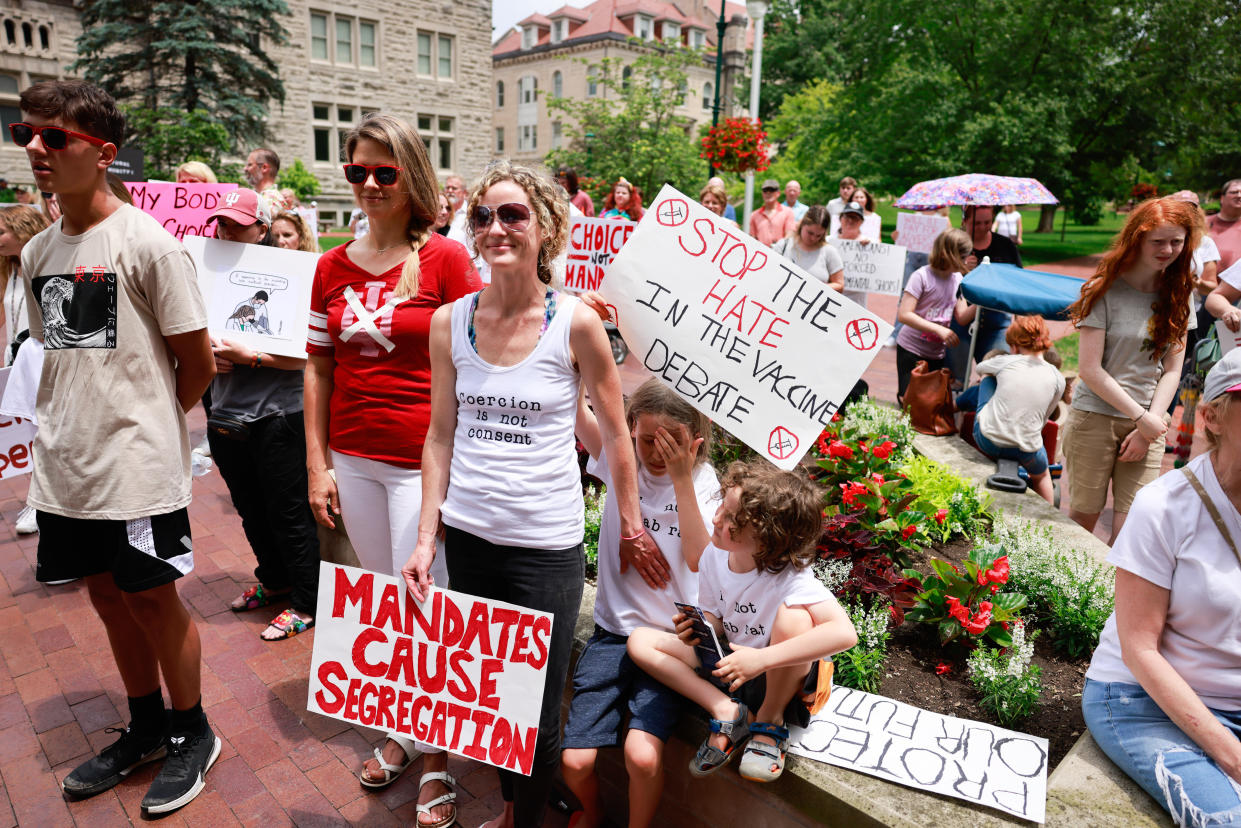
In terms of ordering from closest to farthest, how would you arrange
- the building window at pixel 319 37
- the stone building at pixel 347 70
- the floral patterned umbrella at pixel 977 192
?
1. the floral patterned umbrella at pixel 977 192
2. the stone building at pixel 347 70
3. the building window at pixel 319 37

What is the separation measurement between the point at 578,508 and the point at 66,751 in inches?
89.6

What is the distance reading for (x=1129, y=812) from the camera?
2.07 m

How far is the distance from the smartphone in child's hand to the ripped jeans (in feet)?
3.48

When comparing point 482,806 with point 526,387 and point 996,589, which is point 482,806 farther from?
point 996,589

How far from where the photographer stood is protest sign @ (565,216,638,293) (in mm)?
6594

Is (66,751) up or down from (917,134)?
down

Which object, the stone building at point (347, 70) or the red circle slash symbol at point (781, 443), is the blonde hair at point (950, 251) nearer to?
the red circle slash symbol at point (781, 443)

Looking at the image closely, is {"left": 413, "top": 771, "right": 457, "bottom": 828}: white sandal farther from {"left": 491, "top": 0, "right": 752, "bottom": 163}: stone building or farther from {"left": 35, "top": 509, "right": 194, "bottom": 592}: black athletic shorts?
{"left": 491, "top": 0, "right": 752, "bottom": 163}: stone building

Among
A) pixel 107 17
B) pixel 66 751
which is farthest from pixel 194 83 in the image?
pixel 66 751

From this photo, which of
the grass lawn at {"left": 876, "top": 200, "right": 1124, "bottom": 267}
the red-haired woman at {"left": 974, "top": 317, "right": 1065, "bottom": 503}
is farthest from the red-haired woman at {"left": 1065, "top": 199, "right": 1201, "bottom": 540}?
the grass lawn at {"left": 876, "top": 200, "right": 1124, "bottom": 267}

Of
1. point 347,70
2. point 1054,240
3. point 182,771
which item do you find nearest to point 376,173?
point 182,771

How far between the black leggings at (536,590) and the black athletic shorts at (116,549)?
38.2 inches

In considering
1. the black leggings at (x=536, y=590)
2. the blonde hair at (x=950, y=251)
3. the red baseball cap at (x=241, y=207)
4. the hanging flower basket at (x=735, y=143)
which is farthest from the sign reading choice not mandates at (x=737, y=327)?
the hanging flower basket at (x=735, y=143)

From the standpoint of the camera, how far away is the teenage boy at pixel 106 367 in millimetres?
2512
